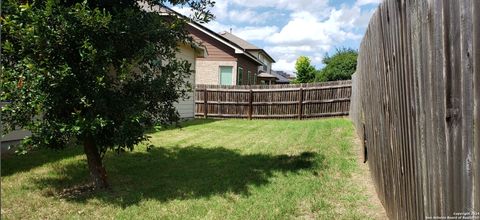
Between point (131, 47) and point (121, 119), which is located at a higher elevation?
point (131, 47)

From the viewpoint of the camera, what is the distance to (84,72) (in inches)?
235

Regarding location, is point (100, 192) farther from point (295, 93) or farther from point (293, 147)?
point (295, 93)

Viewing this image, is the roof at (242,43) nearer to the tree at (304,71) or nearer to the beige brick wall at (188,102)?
the tree at (304,71)

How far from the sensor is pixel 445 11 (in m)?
2.07

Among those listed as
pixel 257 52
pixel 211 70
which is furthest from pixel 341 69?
pixel 211 70

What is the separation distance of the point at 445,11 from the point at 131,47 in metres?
5.20

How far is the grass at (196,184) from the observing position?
543 cm

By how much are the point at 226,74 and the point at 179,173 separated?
2017cm

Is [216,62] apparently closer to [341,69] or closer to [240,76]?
[240,76]

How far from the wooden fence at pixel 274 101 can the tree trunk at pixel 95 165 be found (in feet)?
48.3

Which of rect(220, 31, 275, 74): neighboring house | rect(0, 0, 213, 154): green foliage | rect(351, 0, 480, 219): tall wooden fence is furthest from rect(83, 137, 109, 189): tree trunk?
Answer: rect(220, 31, 275, 74): neighboring house

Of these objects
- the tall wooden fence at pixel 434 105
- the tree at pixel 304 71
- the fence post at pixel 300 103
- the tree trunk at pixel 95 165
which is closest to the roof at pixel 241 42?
the tree at pixel 304 71

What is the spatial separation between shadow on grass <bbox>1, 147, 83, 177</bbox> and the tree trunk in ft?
4.30

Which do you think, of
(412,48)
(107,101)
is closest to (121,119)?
(107,101)
